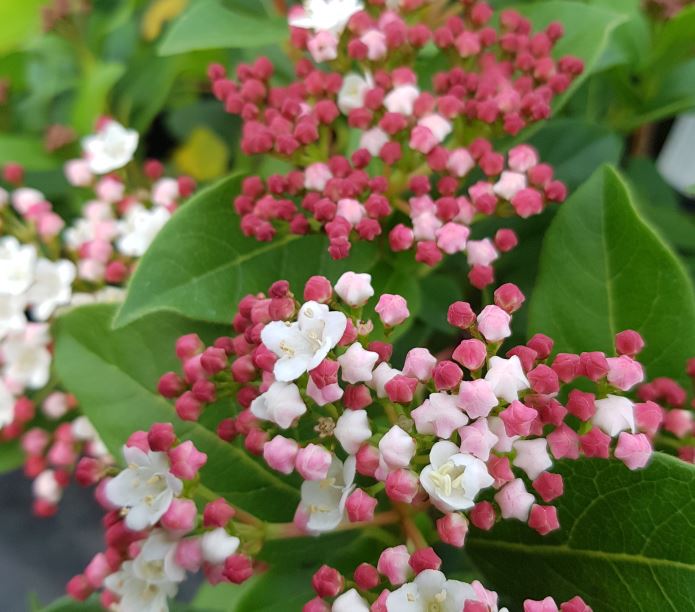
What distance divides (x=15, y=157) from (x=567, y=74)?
74cm

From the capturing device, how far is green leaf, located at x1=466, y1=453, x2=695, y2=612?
529 mm

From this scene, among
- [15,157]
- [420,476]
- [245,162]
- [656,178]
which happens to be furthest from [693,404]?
[15,157]

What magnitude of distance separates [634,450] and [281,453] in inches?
9.3

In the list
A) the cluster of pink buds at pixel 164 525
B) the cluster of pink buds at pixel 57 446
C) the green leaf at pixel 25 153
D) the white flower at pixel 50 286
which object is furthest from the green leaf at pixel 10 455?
the cluster of pink buds at pixel 164 525

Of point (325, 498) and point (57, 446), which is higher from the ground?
point (325, 498)

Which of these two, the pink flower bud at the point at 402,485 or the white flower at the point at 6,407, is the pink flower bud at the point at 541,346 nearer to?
the pink flower bud at the point at 402,485

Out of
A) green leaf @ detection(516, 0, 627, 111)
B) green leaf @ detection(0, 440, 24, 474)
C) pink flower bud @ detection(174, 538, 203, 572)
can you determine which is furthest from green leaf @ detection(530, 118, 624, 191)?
green leaf @ detection(0, 440, 24, 474)

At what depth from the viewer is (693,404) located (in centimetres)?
67

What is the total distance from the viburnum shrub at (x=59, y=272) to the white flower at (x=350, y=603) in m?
0.37

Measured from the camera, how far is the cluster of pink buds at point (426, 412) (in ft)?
1.63

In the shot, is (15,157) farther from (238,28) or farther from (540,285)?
(540,285)

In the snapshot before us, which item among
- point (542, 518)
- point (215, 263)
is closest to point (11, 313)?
point (215, 263)

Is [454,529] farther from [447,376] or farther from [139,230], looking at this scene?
[139,230]

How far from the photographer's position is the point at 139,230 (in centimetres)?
84
